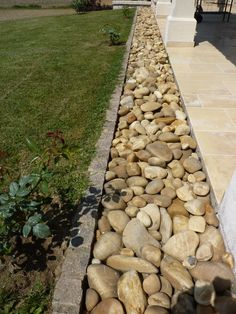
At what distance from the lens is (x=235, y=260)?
87.1 inches

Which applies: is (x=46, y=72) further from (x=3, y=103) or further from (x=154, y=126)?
(x=154, y=126)

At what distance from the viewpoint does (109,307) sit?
6.49 feet

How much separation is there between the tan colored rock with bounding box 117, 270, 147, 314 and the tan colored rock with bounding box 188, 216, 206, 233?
27.8 inches

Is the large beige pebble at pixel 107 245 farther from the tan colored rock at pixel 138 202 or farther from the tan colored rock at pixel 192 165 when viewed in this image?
the tan colored rock at pixel 192 165

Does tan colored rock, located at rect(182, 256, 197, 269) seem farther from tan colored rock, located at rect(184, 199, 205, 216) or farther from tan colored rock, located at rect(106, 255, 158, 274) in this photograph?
tan colored rock, located at rect(184, 199, 205, 216)

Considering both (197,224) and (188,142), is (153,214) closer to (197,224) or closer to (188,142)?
(197,224)

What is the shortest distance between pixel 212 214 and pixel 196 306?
34.1 inches

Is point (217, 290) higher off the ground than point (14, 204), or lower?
lower

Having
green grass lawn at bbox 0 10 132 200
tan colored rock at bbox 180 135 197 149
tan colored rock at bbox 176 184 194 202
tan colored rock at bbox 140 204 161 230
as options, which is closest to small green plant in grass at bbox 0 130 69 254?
green grass lawn at bbox 0 10 132 200

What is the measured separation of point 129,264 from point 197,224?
705mm

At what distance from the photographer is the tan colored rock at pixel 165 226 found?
2.55m

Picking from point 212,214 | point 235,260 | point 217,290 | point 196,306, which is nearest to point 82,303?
point 196,306

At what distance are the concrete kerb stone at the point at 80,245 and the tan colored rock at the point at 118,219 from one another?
129 millimetres

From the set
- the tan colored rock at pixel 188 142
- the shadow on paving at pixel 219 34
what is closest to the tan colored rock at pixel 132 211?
the tan colored rock at pixel 188 142
